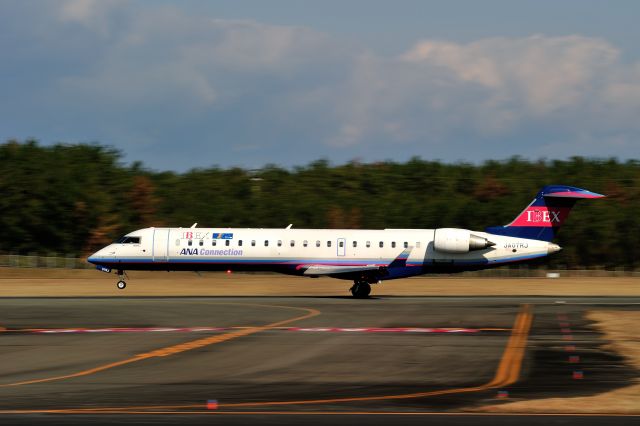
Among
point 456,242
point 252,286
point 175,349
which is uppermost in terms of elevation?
point 456,242

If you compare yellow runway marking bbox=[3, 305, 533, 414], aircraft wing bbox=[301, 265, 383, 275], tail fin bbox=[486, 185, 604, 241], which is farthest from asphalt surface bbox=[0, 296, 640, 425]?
tail fin bbox=[486, 185, 604, 241]

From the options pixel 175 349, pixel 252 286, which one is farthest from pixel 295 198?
pixel 175 349

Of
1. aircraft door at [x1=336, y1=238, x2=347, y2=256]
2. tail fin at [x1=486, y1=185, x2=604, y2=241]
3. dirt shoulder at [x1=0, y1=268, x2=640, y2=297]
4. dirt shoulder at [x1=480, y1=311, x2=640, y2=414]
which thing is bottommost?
dirt shoulder at [x1=480, y1=311, x2=640, y2=414]

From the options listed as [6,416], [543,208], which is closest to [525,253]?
[543,208]

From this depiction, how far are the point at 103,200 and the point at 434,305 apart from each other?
66.9 m

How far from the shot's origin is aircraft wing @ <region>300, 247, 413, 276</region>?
45812 mm

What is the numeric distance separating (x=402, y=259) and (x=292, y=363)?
2487 cm

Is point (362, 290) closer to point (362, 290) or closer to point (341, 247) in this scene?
point (362, 290)

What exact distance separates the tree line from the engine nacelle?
57407 mm

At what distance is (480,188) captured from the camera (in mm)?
129250

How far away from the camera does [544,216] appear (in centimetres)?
4806

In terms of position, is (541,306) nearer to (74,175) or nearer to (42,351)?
(42,351)

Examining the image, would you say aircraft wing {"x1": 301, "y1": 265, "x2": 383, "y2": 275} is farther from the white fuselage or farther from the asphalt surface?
Result: the asphalt surface

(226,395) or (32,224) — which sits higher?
(32,224)
